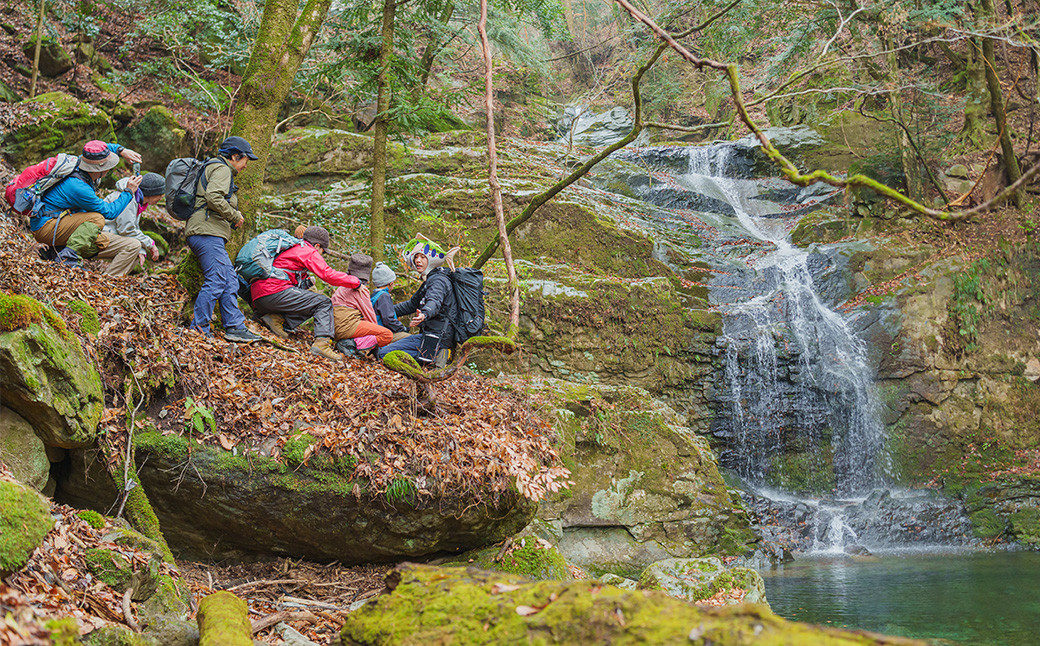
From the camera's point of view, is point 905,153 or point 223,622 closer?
point 223,622

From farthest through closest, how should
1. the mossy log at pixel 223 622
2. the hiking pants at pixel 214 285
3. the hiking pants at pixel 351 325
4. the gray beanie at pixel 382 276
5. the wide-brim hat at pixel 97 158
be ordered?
the gray beanie at pixel 382 276
the hiking pants at pixel 351 325
the wide-brim hat at pixel 97 158
the hiking pants at pixel 214 285
the mossy log at pixel 223 622

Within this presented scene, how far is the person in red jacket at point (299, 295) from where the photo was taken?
6.56 meters

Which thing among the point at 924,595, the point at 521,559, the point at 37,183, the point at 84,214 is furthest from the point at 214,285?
the point at 924,595

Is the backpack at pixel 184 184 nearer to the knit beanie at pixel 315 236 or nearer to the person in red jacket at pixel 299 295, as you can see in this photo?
the person in red jacket at pixel 299 295

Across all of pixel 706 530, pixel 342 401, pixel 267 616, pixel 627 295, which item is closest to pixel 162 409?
pixel 342 401

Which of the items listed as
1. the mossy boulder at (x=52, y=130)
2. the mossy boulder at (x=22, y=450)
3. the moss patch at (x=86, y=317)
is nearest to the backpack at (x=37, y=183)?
the moss patch at (x=86, y=317)

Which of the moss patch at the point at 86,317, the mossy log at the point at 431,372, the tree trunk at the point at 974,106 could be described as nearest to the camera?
the moss patch at the point at 86,317

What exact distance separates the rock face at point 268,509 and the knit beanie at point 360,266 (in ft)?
9.32

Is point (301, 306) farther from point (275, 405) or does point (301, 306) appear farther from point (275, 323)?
point (275, 405)

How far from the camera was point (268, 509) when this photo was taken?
15.9ft

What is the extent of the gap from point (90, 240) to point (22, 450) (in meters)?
3.15

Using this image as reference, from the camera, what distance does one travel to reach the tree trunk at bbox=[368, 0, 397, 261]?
Result: 336 inches

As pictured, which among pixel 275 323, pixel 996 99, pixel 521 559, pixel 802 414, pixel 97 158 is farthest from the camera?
pixel 996 99

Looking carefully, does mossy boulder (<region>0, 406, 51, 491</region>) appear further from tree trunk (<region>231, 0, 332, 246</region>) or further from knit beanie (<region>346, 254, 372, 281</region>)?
knit beanie (<region>346, 254, 372, 281</region>)
